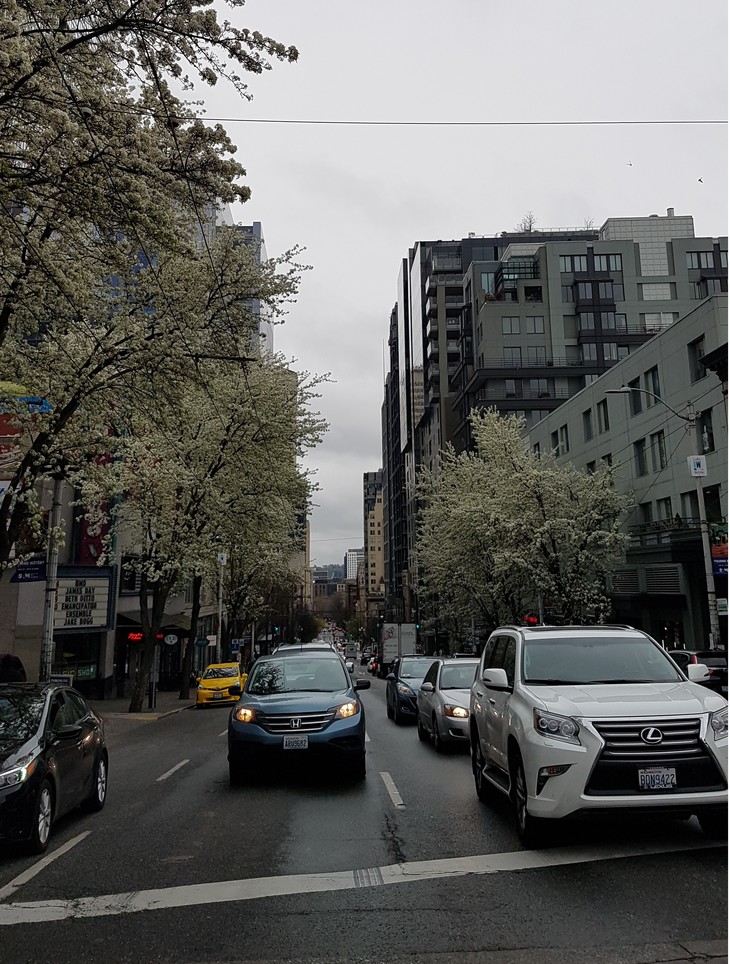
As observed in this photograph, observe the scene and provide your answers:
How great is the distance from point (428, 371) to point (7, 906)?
98230mm

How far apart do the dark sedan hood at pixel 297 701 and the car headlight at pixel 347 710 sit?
8 centimetres

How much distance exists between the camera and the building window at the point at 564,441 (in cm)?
4894

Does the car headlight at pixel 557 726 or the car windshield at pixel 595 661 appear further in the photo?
the car windshield at pixel 595 661

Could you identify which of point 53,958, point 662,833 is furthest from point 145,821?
point 662,833

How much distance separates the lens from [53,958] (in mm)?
4543

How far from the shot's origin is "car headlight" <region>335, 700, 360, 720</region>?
33.5 feet

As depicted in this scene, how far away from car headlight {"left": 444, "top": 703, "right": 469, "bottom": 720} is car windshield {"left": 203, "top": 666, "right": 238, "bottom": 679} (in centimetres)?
1947

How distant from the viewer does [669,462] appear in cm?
3650

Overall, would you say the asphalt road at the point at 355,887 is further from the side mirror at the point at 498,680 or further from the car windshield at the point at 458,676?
the car windshield at the point at 458,676

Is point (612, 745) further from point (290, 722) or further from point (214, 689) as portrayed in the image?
point (214, 689)

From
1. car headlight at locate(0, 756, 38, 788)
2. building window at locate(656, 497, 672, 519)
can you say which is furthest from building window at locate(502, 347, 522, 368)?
car headlight at locate(0, 756, 38, 788)

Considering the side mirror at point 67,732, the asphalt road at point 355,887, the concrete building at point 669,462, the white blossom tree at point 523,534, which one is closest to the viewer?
the asphalt road at point 355,887

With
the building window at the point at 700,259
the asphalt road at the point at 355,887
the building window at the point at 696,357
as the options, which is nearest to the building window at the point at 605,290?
the building window at the point at 700,259

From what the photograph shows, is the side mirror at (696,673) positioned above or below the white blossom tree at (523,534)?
below
